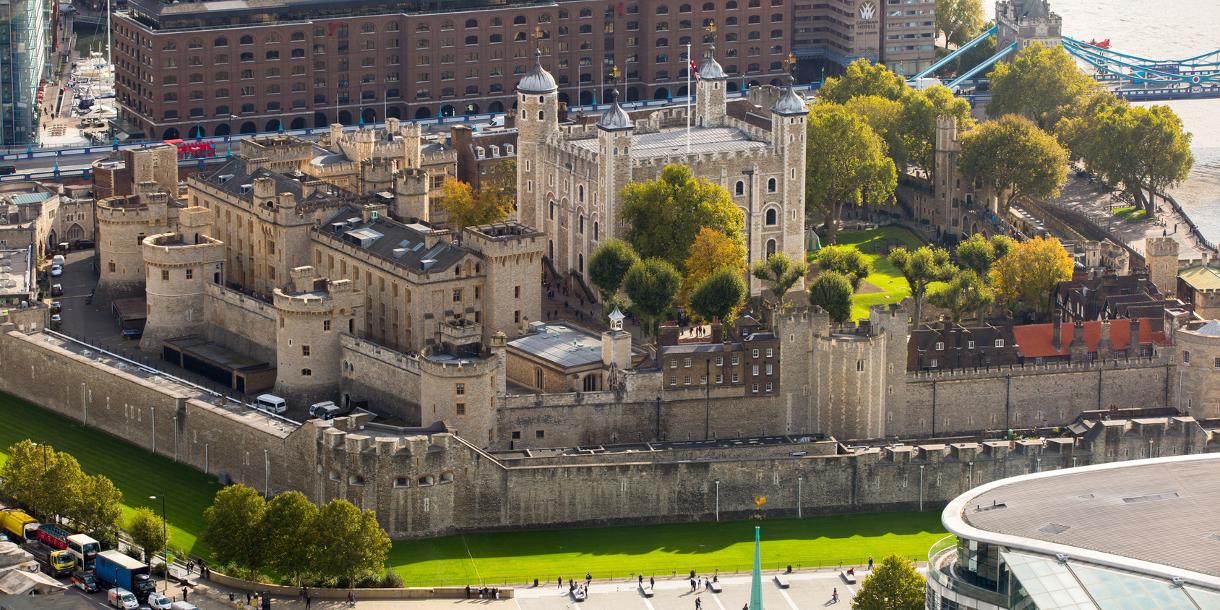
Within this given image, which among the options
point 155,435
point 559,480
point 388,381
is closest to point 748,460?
point 559,480

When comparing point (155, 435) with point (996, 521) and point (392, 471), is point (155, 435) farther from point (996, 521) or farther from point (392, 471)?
point (996, 521)

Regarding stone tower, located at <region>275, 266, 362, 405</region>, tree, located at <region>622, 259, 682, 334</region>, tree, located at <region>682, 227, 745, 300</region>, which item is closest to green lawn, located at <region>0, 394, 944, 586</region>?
stone tower, located at <region>275, 266, 362, 405</region>

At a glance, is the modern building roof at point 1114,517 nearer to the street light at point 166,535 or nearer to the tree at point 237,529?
the tree at point 237,529

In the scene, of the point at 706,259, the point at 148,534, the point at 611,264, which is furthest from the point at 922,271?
the point at 148,534

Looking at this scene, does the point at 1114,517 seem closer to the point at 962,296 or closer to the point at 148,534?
the point at 148,534

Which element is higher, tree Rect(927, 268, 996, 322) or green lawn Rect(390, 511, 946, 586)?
tree Rect(927, 268, 996, 322)

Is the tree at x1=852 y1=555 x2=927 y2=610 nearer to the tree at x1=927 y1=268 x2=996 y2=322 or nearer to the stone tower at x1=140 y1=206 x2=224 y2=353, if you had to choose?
the tree at x1=927 y1=268 x2=996 y2=322
